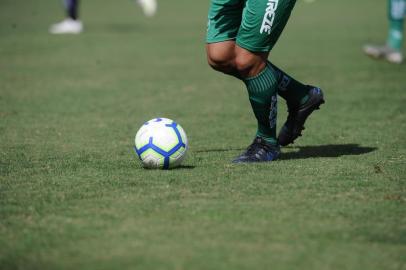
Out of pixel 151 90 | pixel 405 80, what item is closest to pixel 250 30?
pixel 151 90

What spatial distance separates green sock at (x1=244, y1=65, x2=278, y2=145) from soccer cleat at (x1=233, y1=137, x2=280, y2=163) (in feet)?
0.15

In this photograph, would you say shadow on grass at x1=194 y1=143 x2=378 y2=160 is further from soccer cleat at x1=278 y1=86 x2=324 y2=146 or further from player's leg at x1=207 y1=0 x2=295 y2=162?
player's leg at x1=207 y1=0 x2=295 y2=162

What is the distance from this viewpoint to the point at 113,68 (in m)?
12.9

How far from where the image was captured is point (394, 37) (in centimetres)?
1338

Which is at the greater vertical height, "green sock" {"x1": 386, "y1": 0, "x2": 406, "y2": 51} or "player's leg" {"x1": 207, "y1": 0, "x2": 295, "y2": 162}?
"player's leg" {"x1": 207, "y1": 0, "x2": 295, "y2": 162}

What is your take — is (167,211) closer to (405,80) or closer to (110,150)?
(110,150)

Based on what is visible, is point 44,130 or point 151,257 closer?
point 151,257

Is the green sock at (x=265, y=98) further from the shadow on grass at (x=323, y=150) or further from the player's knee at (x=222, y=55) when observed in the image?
the shadow on grass at (x=323, y=150)

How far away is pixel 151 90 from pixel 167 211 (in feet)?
20.8

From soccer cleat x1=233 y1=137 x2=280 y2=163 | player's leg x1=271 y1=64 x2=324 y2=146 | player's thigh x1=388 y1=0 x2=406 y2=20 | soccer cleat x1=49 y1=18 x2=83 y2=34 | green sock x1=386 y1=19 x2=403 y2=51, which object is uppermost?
player's leg x1=271 y1=64 x2=324 y2=146

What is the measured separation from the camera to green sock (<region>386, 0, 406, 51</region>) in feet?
43.7

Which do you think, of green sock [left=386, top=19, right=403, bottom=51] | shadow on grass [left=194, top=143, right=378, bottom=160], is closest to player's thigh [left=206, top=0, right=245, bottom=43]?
shadow on grass [left=194, top=143, right=378, bottom=160]

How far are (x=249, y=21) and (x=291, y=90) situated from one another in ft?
2.83

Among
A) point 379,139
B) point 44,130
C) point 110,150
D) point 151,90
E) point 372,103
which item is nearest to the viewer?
point 110,150
